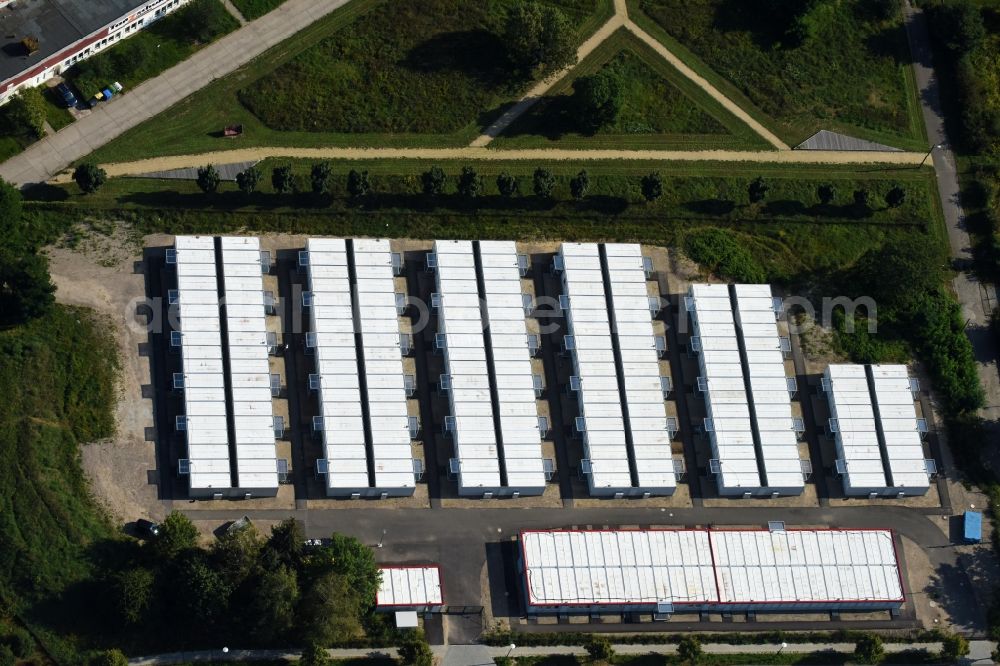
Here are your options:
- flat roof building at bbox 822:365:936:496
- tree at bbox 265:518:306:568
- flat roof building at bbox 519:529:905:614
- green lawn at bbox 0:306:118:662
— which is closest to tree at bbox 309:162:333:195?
green lawn at bbox 0:306:118:662

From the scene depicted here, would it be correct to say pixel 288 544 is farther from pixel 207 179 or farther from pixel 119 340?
pixel 207 179

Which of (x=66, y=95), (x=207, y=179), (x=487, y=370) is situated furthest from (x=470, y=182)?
(x=66, y=95)

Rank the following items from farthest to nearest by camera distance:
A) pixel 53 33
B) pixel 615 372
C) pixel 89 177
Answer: pixel 53 33
pixel 615 372
pixel 89 177

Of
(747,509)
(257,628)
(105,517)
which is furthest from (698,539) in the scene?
(105,517)

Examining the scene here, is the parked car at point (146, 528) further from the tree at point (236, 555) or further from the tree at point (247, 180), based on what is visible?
the tree at point (247, 180)

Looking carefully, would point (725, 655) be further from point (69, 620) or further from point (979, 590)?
point (69, 620)

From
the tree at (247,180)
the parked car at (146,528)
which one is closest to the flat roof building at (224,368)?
the parked car at (146,528)

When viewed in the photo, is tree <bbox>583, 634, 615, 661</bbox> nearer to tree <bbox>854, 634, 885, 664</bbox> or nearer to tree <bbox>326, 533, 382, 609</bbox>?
tree <bbox>326, 533, 382, 609</bbox>
